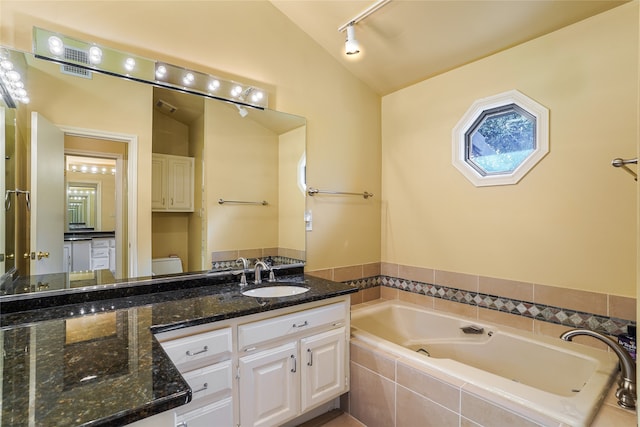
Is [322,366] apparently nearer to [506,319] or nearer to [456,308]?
[456,308]

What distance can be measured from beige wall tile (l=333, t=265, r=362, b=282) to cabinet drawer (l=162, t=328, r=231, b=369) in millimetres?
1353

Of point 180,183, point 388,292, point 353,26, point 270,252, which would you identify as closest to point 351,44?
point 353,26

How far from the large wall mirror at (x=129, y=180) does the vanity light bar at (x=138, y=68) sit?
4 centimetres

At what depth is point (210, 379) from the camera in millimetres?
1412

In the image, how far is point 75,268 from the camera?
1.62 m

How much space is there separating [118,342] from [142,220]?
3.12 ft

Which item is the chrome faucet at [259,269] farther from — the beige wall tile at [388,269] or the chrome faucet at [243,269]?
the beige wall tile at [388,269]

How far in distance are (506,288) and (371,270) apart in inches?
44.1

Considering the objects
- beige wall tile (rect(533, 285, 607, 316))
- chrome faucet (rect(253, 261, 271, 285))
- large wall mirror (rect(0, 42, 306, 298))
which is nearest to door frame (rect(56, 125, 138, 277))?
large wall mirror (rect(0, 42, 306, 298))

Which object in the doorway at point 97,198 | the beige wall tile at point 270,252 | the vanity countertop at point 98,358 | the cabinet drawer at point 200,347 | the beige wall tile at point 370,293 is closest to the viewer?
the vanity countertop at point 98,358

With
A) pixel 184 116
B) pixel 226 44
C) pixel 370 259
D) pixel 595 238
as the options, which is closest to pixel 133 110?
pixel 184 116

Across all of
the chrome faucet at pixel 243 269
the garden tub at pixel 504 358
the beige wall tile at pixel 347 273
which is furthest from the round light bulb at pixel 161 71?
the garden tub at pixel 504 358

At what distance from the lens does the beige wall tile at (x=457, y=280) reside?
2.38m

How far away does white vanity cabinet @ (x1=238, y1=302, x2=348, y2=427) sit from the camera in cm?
156
